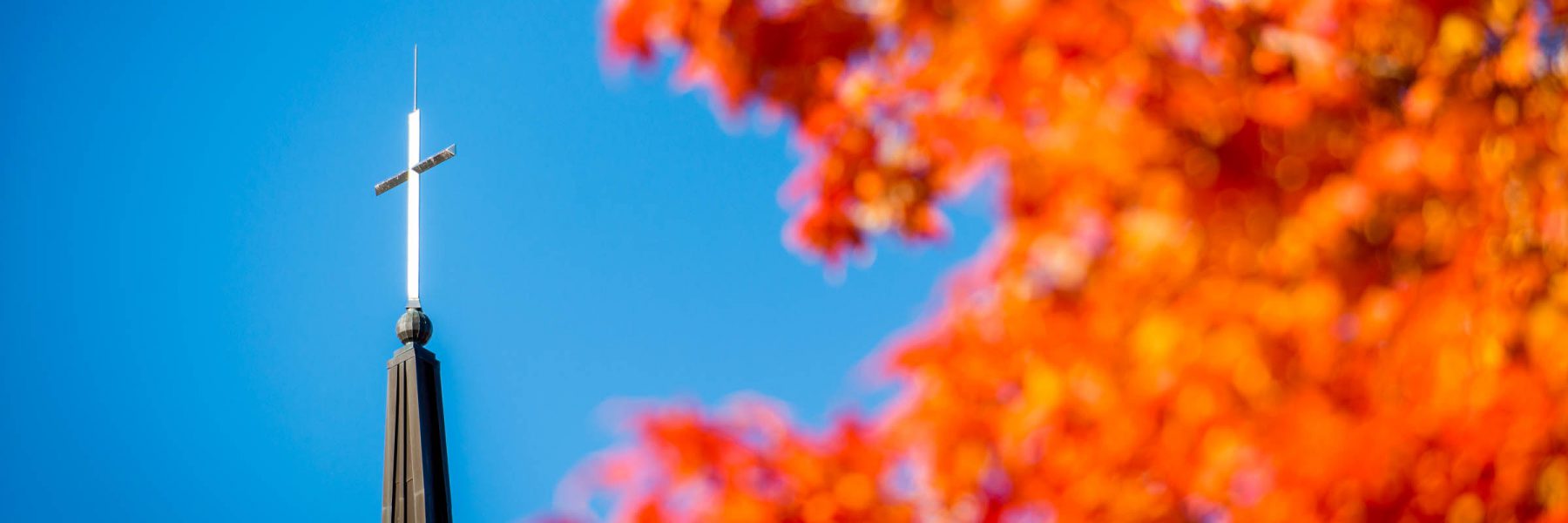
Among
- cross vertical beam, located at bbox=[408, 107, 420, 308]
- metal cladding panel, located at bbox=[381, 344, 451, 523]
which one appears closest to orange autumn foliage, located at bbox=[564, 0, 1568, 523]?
metal cladding panel, located at bbox=[381, 344, 451, 523]

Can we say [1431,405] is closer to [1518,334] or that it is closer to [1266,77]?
[1518,334]

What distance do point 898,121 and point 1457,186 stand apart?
1767mm

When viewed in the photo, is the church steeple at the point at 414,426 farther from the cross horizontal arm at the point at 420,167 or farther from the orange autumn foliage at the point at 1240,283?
the orange autumn foliage at the point at 1240,283

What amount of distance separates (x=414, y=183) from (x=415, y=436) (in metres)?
2.51

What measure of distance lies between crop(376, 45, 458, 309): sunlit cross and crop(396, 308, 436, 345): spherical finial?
11cm

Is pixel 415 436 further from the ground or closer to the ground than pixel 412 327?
closer to the ground

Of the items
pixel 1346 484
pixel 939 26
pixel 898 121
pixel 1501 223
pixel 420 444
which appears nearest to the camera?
pixel 1346 484

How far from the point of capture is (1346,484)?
322 centimetres

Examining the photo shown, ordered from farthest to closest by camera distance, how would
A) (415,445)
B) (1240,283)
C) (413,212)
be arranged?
(413,212) → (415,445) → (1240,283)

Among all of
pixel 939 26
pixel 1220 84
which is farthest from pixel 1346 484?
pixel 939 26

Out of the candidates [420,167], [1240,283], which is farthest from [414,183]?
[1240,283]

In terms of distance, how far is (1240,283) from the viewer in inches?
130

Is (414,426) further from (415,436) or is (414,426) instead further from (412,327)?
(412,327)

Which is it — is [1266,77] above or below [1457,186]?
above
